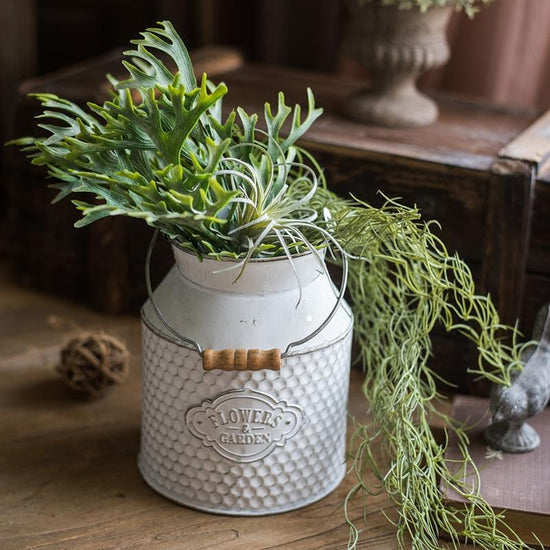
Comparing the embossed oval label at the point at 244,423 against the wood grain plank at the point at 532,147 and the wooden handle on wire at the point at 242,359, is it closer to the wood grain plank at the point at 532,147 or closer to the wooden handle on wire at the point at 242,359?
the wooden handle on wire at the point at 242,359

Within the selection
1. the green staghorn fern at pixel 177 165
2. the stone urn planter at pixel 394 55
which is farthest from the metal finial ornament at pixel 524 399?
the stone urn planter at pixel 394 55

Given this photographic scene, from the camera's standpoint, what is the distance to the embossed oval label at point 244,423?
0.79m

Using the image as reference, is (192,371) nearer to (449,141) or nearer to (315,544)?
(315,544)

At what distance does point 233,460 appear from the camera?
0.81 meters

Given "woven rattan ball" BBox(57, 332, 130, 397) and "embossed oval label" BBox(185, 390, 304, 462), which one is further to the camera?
"woven rattan ball" BBox(57, 332, 130, 397)

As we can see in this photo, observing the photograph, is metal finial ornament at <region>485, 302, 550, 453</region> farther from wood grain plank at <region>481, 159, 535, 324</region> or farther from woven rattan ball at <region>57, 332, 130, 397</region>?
woven rattan ball at <region>57, 332, 130, 397</region>

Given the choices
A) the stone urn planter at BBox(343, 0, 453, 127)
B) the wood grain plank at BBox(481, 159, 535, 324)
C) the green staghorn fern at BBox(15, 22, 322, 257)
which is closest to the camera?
the green staghorn fern at BBox(15, 22, 322, 257)

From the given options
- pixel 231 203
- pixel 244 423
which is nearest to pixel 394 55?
pixel 231 203

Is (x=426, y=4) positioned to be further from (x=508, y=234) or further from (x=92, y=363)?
(x=92, y=363)

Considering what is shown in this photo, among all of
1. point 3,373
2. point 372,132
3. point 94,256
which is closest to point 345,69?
point 372,132

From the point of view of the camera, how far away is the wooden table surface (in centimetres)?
81

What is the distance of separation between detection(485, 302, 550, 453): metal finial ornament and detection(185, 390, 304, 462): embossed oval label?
0.17 metres

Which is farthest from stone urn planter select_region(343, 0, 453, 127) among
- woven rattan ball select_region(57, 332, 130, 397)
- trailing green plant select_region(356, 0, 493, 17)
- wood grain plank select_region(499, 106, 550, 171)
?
woven rattan ball select_region(57, 332, 130, 397)

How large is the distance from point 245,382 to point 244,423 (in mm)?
36
